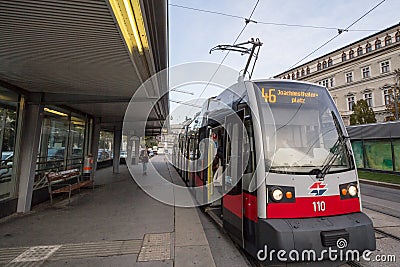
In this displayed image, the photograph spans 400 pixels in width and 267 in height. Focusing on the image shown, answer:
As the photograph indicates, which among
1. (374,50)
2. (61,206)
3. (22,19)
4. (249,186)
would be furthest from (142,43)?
(374,50)

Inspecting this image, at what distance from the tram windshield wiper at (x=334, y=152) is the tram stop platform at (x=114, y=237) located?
1726 mm

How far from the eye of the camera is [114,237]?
175 inches

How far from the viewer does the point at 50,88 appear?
6414 mm

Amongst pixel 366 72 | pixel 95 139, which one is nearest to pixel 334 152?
pixel 95 139

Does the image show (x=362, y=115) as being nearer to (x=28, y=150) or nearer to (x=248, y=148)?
(x=248, y=148)

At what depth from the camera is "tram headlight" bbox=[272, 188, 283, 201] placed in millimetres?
2941

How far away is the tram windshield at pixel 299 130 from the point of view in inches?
123

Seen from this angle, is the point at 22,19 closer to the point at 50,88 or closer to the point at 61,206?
the point at 50,88

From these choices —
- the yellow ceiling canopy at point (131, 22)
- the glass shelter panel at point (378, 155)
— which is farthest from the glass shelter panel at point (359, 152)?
the yellow ceiling canopy at point (131, 22)

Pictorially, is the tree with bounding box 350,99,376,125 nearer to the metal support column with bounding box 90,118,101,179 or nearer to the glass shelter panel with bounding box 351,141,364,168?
the glass shelter panel with bounding box 351,141,364,168

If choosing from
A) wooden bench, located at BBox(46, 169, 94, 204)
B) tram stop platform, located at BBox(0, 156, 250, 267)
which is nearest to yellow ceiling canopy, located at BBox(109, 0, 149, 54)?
tram stop platform, located at BBox(0, 156, 250, 267)

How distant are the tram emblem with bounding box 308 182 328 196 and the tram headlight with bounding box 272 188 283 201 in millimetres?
403

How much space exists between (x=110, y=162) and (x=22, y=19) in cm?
1748

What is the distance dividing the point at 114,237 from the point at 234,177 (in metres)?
2.72
